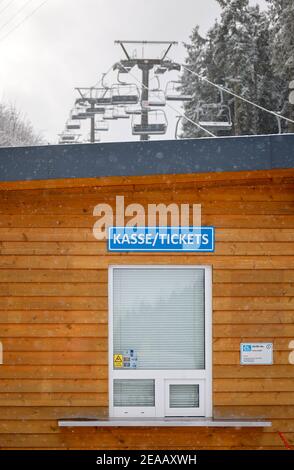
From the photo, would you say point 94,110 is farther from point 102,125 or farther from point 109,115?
point 102,125

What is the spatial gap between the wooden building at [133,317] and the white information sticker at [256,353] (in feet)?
0.17

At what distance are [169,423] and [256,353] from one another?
3.87 ft

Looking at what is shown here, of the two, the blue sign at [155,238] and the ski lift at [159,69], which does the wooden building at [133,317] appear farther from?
the ski lift at [159,69]

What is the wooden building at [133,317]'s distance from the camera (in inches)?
287

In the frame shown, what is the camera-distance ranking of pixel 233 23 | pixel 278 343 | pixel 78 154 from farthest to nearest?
pixel 233 23 < pixel 278 343 < pixel 78 154

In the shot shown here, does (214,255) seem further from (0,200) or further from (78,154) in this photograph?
(0,200)

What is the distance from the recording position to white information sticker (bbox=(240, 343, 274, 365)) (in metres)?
7.29

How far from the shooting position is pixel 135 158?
22.5ft

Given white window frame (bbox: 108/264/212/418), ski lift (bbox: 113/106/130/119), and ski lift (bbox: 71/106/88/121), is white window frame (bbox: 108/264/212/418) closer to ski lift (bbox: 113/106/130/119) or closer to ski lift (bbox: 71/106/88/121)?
ski lift (bbox: 113/106/130/119)

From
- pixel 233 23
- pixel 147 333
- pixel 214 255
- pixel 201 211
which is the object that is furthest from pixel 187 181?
pixel 233 23

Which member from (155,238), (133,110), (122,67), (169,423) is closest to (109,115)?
(133,110)

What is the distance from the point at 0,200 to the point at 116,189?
127cm

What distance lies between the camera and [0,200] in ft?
24.3

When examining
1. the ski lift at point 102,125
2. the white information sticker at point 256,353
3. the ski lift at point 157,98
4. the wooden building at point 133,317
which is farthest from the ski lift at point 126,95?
the white information sticker at point 256,353
